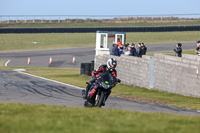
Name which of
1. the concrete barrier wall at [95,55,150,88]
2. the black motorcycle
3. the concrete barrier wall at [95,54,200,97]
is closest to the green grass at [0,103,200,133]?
the black motorcycle

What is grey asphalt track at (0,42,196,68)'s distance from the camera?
37438 mm

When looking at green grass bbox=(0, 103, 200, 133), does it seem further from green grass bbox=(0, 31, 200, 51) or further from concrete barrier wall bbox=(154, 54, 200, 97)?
green grass bbox=(0, 31, 200, 51)

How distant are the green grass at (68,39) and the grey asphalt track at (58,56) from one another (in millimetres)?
4143

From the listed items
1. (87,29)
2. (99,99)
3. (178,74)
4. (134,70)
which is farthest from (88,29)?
(99,99)

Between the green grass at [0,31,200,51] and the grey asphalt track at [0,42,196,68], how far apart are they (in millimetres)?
4143

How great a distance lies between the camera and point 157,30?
209 feet

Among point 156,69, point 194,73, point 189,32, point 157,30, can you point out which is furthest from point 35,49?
point 194,73

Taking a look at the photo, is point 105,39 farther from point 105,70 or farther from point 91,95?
point 105,70

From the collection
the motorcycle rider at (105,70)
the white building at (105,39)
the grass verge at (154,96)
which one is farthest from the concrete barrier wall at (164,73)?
the white building at (105,39)

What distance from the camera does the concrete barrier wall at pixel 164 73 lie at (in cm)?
1742

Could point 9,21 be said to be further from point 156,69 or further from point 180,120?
point 180,120

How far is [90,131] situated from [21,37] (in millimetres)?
54350

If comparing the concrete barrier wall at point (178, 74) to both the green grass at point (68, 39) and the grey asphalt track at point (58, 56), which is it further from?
the green grass at point (68, 39)

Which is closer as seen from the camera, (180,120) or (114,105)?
(180,120)
